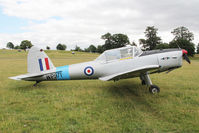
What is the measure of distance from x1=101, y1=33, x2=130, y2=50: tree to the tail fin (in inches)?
3425

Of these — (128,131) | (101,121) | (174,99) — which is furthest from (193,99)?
(101,121)

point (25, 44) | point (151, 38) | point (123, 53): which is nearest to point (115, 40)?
point (151, 38)

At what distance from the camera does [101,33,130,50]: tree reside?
305 ft

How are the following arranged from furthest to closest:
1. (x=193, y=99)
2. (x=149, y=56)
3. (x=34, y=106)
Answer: (x=149, y=56)
(x=193, y=99)
(x=34, y=106)

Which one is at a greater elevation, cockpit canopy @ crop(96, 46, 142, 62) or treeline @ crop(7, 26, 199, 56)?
treeline @ crop(7, 26, 199, 56)

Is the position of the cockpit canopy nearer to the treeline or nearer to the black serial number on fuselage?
the black serial number on fuselage

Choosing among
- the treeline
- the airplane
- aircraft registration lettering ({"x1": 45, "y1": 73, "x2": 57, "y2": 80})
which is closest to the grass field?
the airplane

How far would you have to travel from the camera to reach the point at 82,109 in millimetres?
4238

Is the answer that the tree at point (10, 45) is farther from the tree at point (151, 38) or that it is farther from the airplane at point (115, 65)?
the airplane at point (115, 65)

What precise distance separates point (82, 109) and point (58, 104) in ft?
3.12

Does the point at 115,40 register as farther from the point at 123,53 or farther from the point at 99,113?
the point at 99,113

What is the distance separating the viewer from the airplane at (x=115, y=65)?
567cm

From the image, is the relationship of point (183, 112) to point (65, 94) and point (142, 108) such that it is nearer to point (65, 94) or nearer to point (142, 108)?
point (142, 108)

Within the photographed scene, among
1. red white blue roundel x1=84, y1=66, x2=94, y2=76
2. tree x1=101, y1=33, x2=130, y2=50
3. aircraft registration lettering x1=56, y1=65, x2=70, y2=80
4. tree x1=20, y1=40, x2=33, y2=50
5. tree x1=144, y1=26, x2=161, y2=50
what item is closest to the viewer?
red white blue roundel x1=84, y1=66, x2=94, y2=76
